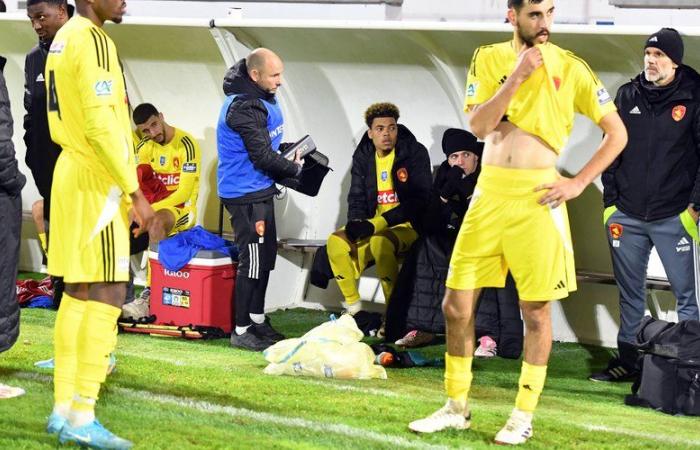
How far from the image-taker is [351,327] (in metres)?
7.41

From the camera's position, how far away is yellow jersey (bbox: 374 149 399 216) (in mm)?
8805

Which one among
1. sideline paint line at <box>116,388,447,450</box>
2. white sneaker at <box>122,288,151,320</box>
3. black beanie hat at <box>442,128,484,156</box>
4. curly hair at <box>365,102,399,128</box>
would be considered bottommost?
white sneaker at <box>122,288,151,320</box>

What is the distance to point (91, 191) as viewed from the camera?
4922 mm

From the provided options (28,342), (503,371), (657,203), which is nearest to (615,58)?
(657,203)

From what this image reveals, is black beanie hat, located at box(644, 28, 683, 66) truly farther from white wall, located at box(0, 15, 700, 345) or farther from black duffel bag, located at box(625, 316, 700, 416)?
black duffel bag, located at box(625, 316, 700, 416)

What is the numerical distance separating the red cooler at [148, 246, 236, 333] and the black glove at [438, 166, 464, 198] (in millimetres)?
1557

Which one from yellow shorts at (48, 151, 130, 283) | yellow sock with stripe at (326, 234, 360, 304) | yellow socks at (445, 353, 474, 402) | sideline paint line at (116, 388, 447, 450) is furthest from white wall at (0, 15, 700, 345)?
yellow shorts at (48, 151, 130, 283)

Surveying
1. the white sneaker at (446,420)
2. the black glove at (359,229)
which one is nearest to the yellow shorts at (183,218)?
the black glove at (359,229)

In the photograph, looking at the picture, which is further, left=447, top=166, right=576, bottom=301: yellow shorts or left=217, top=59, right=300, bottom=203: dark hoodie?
left=217, top=59, right=300, bottom=203: dark hoodie

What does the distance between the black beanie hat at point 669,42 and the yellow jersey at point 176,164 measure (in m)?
3.70

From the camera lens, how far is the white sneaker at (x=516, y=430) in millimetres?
5332

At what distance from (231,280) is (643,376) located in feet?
10.2

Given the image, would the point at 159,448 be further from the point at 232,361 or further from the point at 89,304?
the point at 232,361

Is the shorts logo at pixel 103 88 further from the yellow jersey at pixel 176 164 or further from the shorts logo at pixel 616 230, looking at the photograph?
the yellow jersey at pixel 176 164
